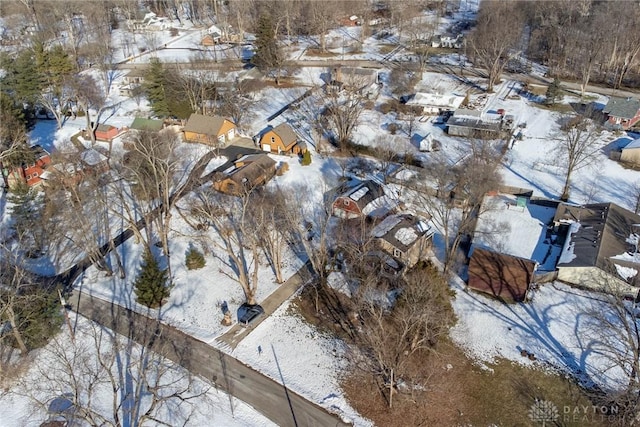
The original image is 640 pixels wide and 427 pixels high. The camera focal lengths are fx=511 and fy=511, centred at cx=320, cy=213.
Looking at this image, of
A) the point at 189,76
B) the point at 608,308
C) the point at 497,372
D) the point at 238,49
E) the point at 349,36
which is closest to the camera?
the point at 497,372

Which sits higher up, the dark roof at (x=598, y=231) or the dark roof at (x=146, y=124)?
the dark roof at (x=146, y=124)

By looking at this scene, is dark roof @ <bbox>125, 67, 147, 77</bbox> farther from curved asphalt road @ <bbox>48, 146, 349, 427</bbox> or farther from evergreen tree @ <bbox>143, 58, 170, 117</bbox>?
curved asphalt road @ <bbox>48, 146, 349, 427</bbox>

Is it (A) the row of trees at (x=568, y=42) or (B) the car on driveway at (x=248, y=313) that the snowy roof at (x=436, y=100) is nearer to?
(A) the row of trees at (x=568, y=42)

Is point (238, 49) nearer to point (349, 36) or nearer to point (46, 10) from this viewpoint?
point (349, 36)

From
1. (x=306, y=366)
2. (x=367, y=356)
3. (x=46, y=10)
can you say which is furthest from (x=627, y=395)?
(x=46, y=10)

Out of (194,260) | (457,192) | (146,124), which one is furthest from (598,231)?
(146,124)

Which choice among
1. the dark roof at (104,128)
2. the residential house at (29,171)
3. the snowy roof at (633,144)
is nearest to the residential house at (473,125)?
the snowy roof at (633,144)

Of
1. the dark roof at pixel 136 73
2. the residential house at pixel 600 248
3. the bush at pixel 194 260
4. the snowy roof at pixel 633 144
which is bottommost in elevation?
the bush at pixel 194 260
